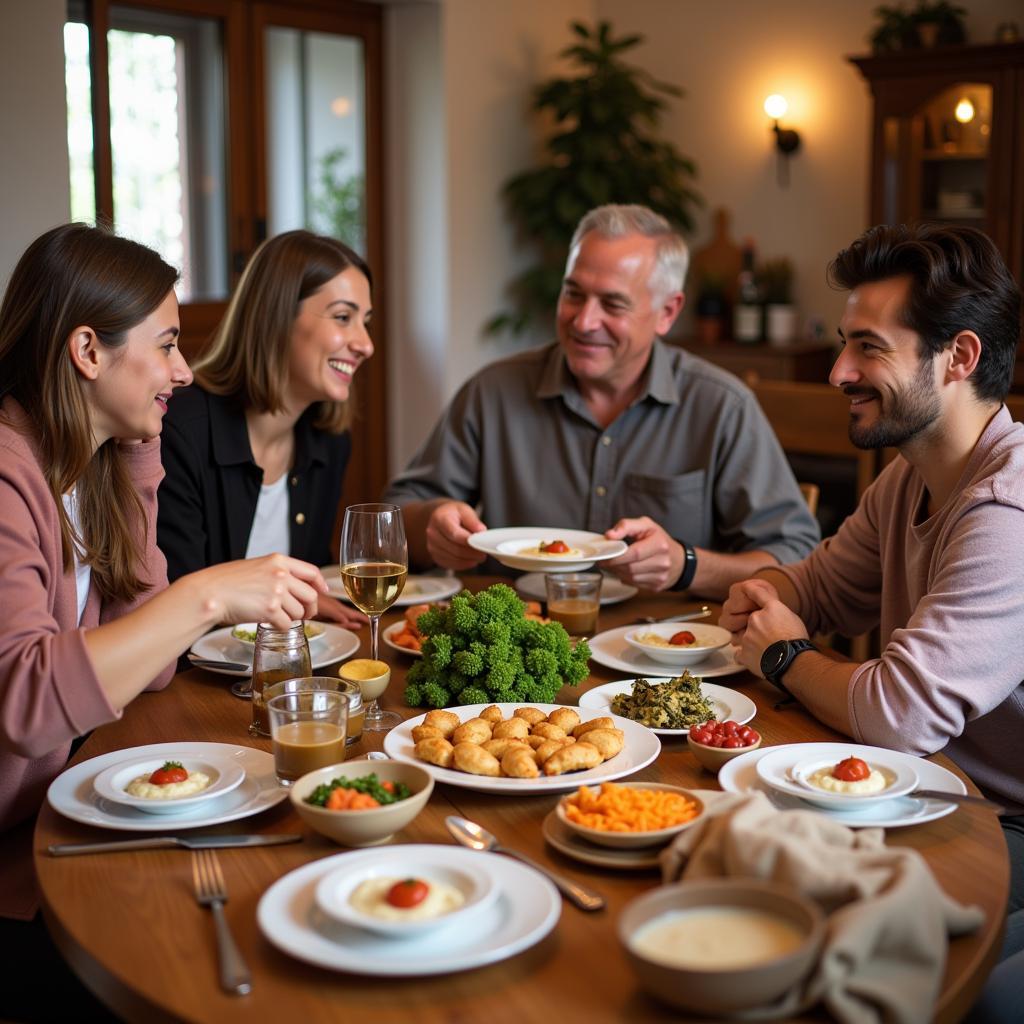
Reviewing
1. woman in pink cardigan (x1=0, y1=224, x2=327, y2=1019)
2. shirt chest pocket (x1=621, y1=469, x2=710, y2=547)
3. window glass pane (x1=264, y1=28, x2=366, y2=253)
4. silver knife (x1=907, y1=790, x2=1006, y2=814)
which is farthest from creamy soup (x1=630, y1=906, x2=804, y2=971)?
window glass pane (x1=264, y1=28, x2=366, y2=253)

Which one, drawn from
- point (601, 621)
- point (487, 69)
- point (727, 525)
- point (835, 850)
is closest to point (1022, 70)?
point (487, 69)

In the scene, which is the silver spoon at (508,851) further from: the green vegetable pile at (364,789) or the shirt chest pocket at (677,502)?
the shirt chest pocket at (677,502)

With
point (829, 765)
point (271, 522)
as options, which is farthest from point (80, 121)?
point (829, 765)

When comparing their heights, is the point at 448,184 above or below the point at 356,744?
above

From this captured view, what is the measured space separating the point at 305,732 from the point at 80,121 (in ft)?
12.7

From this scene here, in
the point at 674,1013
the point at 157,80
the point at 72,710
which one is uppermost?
the point at 157,80

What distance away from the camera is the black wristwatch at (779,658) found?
1754 millimetres

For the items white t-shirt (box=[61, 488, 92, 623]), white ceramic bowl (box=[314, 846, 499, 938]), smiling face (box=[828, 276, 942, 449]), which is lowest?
white ceramic bowl (box=[314, 846, 499, 938])

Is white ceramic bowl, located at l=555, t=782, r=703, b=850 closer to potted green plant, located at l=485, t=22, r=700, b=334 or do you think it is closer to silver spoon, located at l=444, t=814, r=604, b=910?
silver spoon, located at l=444, t=814, r=604, b=910

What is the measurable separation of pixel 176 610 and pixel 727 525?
1588mm

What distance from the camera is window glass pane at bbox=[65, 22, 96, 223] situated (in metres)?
4.58

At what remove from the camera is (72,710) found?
1.38 m

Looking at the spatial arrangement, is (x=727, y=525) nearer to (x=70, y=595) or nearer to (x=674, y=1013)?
(x=70, y=595)

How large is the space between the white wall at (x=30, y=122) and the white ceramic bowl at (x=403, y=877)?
3525 millimetres
